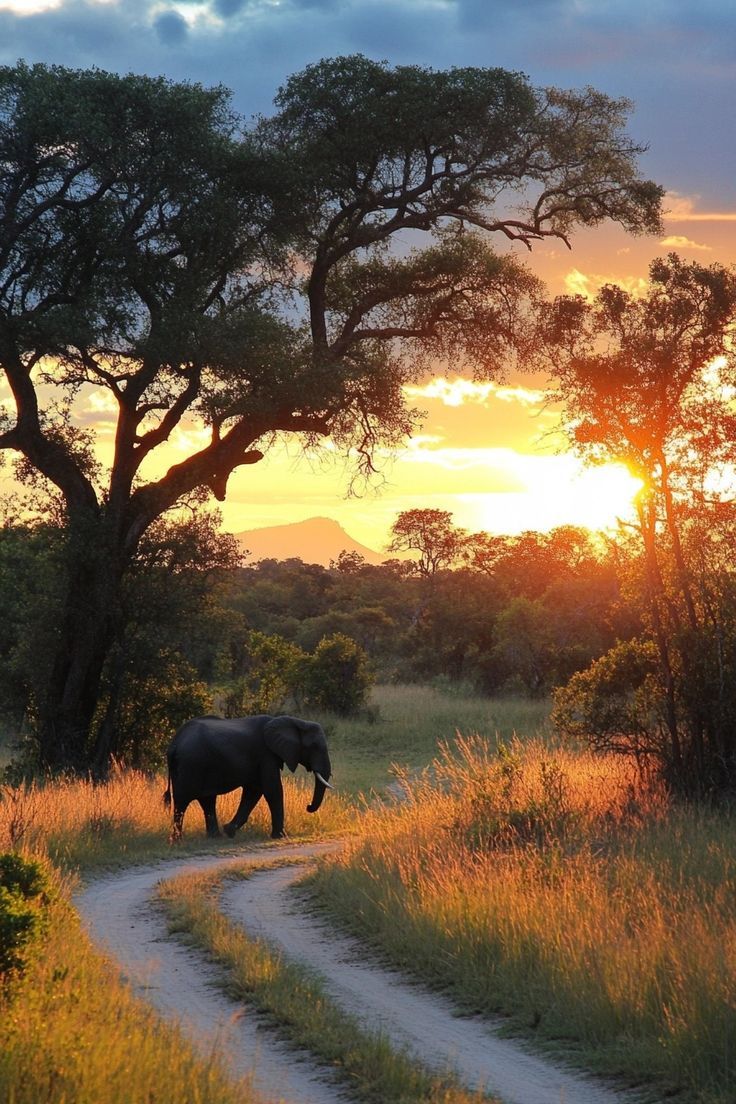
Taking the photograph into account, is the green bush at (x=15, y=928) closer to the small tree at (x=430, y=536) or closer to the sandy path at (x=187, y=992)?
the sandy path at (x=187, y=992)

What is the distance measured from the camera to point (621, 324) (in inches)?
751

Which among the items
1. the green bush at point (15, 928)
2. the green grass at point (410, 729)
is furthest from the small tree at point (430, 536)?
the green bush at point (15, 928)

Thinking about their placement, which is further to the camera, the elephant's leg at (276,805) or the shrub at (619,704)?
the elephant's leg at (276,805)

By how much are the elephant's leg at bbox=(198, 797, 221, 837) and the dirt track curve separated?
171 inches

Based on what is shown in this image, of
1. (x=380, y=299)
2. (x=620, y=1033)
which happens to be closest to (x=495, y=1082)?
(x=620, y=1033)

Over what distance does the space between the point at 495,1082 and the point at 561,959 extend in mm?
1857

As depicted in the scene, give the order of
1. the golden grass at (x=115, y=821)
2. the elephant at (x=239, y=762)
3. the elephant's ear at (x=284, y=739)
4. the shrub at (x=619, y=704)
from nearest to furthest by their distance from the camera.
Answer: the golden grass at (x=115, y=821)
the shrub at (x=619, y=704)
the elephant at (x=239, y=762)
the elephant's ear at (x=284, y=739)

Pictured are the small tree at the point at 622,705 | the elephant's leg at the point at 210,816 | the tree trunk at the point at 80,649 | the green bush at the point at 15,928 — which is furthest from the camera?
the tree trunk at the point at 80,649

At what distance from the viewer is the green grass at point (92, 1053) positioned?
6496 millimetres

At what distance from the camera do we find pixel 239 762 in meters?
19.2

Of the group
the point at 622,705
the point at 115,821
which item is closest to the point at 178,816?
the point at 115,821

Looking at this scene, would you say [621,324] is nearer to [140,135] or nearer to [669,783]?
[669,783]

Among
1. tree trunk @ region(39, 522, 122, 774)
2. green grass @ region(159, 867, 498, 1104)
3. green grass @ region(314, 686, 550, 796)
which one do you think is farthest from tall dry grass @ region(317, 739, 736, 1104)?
green grass @ region(314, 686, 550, 796)

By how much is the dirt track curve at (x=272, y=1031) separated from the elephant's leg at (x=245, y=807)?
4.52m
